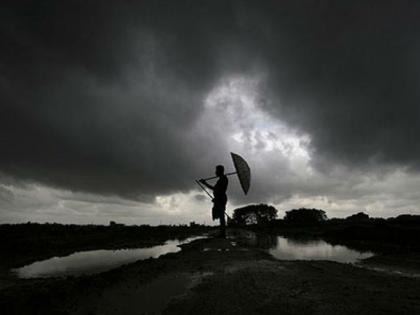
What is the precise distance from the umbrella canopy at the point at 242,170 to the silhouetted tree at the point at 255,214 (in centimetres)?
8848

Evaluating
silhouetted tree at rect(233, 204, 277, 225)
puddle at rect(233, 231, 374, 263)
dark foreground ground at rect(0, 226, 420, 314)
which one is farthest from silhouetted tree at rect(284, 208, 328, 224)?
dark foreground ground at rect(0, 226, 420, 314)

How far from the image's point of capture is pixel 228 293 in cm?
590

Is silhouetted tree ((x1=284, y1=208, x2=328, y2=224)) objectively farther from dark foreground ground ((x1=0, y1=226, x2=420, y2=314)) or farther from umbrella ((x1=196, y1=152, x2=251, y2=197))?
dark foreground ground ((x1=0, y1=226, x2=420, y2=314))

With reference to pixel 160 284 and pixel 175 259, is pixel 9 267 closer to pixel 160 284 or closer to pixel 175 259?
pixel 175 259

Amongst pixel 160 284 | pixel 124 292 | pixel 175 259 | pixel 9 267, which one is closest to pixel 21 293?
pixel 124 292

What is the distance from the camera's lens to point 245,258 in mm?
10344

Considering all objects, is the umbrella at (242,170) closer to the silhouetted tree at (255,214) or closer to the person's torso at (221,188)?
the person's torso at (221,188)

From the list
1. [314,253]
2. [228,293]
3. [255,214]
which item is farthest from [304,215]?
[228,293]

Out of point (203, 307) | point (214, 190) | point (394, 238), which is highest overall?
point (214, 190)

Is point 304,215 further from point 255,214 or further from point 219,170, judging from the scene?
point 219,170

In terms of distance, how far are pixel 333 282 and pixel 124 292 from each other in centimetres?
477

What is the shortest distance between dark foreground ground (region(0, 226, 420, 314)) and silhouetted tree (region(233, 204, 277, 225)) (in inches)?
3848

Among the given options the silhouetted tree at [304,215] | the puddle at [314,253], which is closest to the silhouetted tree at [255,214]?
the silhouetted tree at [304,215]

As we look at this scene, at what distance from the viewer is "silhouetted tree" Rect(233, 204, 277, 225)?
10438 centimetres
